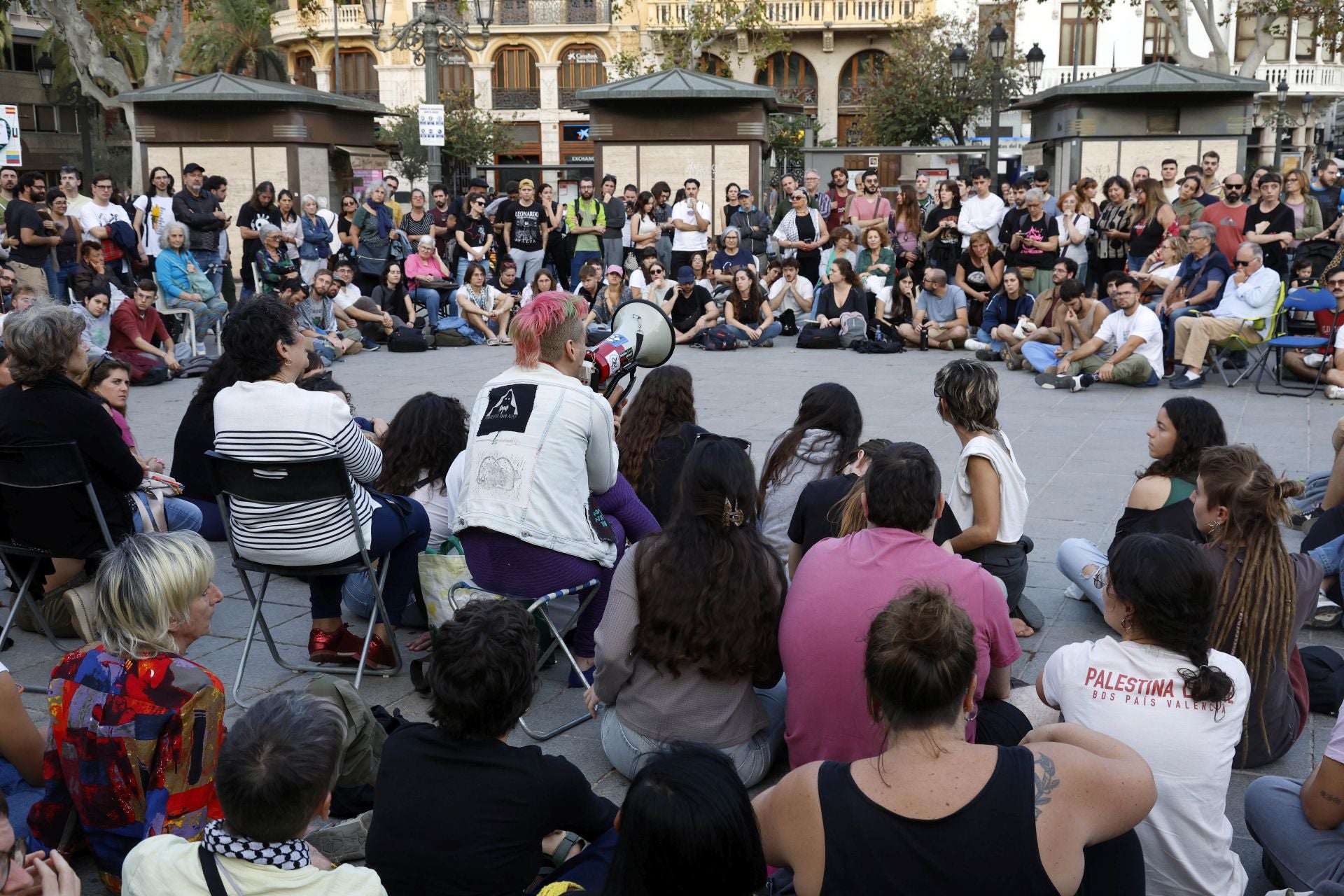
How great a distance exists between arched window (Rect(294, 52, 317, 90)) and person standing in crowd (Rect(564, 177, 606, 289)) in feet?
132

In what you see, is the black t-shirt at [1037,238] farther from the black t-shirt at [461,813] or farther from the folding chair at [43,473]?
the black t-shirt at [461,813]

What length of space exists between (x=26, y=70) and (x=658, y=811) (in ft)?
166

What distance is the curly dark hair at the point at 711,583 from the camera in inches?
135

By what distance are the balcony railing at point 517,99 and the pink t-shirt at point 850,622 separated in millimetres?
48564

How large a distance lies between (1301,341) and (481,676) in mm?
9237

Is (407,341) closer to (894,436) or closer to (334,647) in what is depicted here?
(894,436)

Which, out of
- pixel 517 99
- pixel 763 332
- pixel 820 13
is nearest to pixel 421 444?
pixel 763 332

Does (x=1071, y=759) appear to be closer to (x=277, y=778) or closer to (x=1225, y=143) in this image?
(x=277, y=778)

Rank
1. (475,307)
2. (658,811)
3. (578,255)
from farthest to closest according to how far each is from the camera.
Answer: (578,255), (475,307), (658,811)

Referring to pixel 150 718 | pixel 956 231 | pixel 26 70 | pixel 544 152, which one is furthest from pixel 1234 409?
pixel 26 70

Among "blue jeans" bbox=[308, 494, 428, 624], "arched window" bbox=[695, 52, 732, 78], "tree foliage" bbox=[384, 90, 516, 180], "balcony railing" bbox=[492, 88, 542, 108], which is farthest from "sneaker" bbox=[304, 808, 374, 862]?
"balcony railing" bbox=[492, 88, 542, 108]

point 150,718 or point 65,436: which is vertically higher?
point 65,436

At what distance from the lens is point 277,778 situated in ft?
7.37

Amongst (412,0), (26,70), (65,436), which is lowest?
(65,436)
